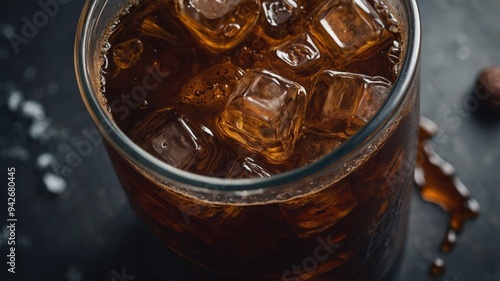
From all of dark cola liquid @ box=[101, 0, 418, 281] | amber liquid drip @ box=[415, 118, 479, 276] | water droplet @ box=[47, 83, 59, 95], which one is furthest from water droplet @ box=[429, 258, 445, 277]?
water droplet @ box=[47, 83, 59, 95]

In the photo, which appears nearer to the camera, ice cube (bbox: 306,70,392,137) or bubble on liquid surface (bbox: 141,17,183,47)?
ice cube (bbox: 306,70,392,137)

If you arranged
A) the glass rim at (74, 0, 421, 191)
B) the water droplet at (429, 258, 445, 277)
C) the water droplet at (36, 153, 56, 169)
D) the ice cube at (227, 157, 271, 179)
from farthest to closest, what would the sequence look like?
the water droplet at (36, 153, 56, 169) → the water droplet at (429, 258, 445, 277) → the ice cube at (227, 157, 271, 179) → the glass rim at (74, 0, 421, 191)

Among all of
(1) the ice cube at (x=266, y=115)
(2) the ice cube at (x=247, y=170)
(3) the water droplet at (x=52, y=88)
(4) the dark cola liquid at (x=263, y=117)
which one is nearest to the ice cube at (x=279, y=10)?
(4) the dark cola liquid at (x=263, y=117)

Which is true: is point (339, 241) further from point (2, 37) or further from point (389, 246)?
point (2, 37)

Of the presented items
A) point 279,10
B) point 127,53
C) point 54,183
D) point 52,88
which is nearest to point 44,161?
point 54,183

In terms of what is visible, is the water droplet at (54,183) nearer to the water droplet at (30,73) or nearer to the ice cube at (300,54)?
the water droplet at (30,73)

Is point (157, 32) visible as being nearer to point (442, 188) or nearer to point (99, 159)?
point (99, 159)

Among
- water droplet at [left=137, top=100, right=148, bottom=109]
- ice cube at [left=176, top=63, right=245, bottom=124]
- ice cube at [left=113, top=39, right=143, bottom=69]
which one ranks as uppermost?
ice cube at [left=113, top=39, right=143, bottom=69]

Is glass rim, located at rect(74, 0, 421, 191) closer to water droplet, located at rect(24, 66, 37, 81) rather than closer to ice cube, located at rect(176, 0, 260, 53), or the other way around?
ice cube, located at rect(176, 0, 260, 53)

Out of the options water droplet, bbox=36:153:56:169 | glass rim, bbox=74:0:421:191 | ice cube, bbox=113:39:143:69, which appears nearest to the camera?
glass rim, bbox=74:0:421:191
